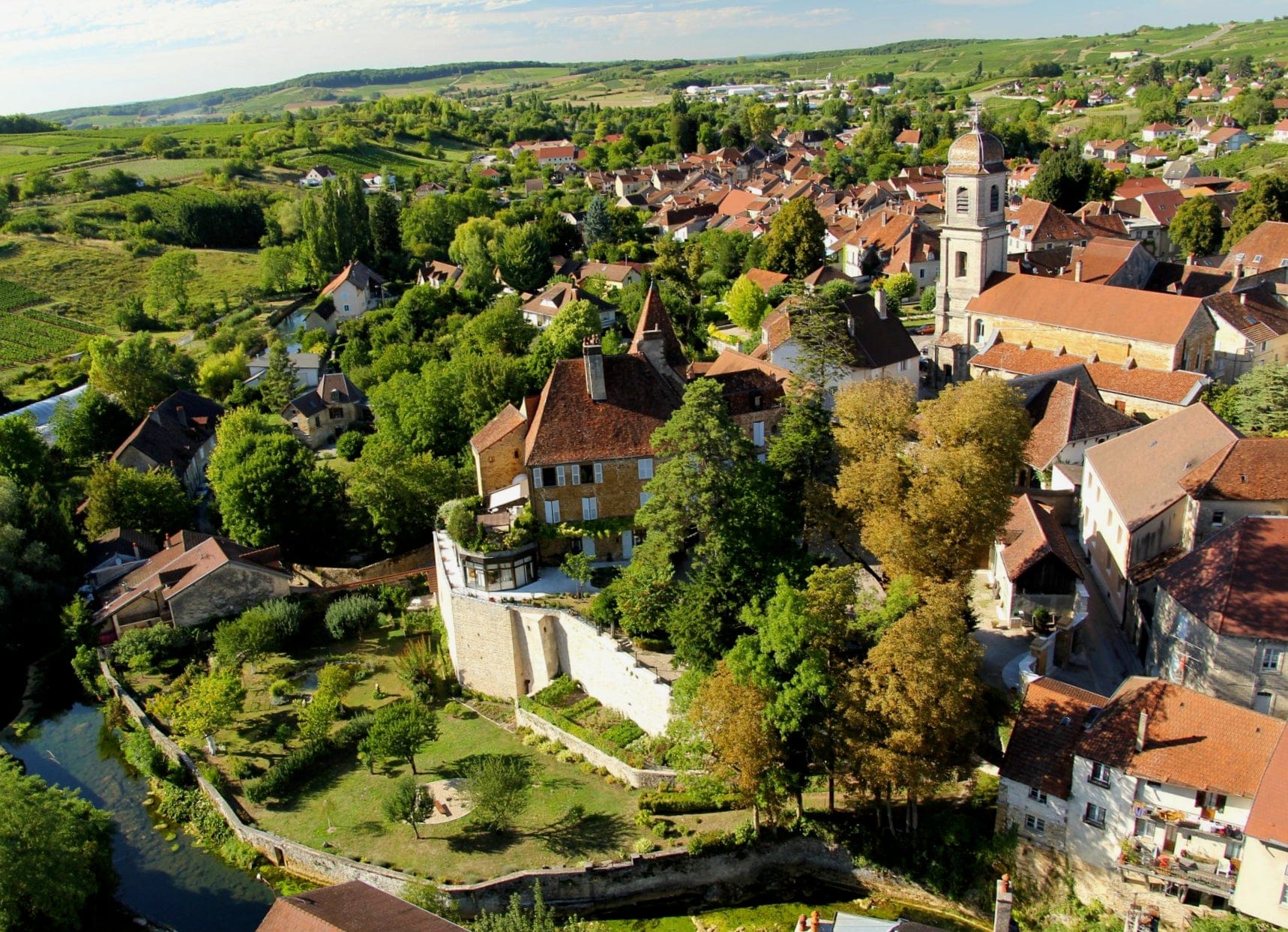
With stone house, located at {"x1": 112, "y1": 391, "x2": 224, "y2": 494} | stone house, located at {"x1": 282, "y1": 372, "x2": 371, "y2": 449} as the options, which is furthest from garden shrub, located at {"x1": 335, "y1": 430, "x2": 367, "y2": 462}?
stone house, located at {"x1": 112, "y1": 391, "x2": 224, "y2": 494}

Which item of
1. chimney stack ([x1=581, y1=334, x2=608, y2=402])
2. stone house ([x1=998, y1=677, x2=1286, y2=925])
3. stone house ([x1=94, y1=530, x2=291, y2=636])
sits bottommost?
stone house ([x1=94, y1=530, x2=291, y2=636])

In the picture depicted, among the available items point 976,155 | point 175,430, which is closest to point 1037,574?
point 976,155

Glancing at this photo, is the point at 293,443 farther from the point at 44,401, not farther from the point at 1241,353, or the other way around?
the point at 1241,353

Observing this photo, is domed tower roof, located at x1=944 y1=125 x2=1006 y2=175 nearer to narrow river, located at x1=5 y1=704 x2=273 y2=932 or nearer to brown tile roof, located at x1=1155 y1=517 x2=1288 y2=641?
brown tile roof, located at x1=1155 y1=517 x2=1288 y2=641

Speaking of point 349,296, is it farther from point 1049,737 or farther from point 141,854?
point 1049,737

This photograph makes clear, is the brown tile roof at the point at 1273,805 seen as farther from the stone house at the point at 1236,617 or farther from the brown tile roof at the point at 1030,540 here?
the brown tile roof at the point at 1030,540

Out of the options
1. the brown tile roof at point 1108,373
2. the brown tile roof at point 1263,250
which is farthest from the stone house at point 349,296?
the brown tile roof at point 1263,250
